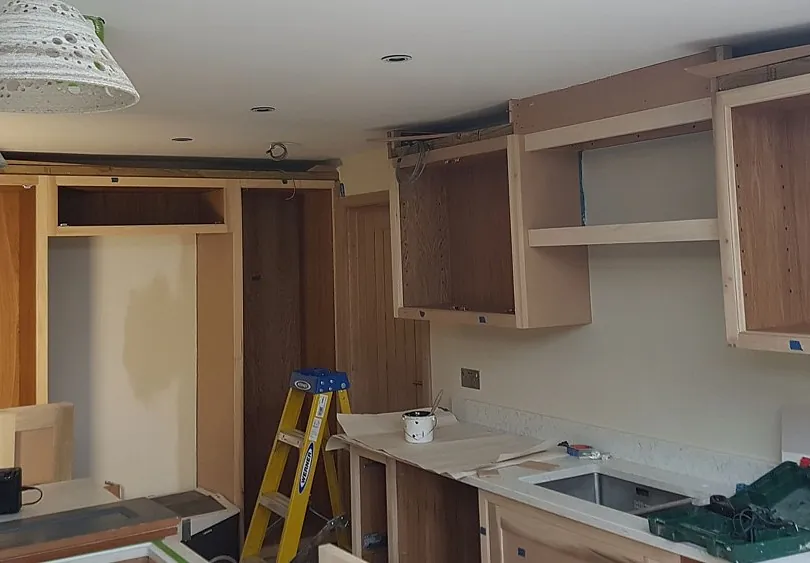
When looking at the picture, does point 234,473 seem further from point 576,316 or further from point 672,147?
point 672,147

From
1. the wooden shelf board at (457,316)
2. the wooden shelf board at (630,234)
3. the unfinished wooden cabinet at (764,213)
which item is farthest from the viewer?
the wooden shelf board at (457,316)

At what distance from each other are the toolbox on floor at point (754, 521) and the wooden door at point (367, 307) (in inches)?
86.9

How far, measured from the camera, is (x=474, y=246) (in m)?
3.61

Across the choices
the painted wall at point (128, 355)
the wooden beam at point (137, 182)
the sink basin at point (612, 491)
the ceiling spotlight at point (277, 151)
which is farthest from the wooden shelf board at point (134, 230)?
the sink basin at point (612, 491)

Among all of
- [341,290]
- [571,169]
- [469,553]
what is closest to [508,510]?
[469,553]

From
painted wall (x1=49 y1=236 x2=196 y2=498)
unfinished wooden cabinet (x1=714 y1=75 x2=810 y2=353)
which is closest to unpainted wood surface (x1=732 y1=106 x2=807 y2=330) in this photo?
unfinished wooden cabinet (x1=714 y1=75 x2=810 y2=353)

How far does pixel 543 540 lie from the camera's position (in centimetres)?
250

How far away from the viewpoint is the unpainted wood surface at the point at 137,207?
4207mm

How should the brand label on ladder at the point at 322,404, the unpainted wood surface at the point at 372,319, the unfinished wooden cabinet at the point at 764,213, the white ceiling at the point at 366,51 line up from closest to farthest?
the white ceiling at the point at 366,51
the unfinished wooden cabinet at the point at 764,213
the brand label on ladder at the point at 322,404
the unpainted wood surface at the point at 372,319

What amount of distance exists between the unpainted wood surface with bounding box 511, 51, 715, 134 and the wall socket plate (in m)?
1.23

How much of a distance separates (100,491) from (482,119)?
208cm

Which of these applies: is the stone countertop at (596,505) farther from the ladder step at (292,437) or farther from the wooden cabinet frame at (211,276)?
the wooden cabinet frame at (211,276)

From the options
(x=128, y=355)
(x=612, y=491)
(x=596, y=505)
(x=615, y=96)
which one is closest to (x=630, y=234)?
(x=615, y=96)

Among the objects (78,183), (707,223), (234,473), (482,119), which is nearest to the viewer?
(707,223)
